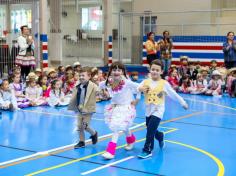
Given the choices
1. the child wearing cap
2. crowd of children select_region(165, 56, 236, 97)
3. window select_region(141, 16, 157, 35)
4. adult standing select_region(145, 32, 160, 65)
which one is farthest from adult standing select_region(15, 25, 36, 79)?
window select_region(141, 16, 157, 35)

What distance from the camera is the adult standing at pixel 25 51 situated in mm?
11087

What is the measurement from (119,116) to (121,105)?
21 cm

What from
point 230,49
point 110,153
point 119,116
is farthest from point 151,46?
point 110,153

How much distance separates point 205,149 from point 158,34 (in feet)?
43.0

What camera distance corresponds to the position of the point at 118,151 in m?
5.72

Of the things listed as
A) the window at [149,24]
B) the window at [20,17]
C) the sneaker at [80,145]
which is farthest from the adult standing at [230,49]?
the window at [20,17]

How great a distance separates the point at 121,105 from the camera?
5.63 metres

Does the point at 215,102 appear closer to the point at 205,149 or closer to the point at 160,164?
the point at 205,149

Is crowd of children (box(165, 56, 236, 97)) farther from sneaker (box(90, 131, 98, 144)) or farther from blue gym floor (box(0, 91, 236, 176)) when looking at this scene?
sneaker (box(90, 131, 98, 144))

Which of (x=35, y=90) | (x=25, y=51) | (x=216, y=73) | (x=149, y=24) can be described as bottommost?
(x=35, y=90)

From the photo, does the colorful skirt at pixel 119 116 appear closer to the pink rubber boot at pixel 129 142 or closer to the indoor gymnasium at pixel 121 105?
the indoor gymnasium at pixel 121 105

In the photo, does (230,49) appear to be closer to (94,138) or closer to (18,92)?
(18,92)

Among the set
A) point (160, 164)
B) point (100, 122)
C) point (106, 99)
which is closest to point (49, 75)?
point (106, 99)

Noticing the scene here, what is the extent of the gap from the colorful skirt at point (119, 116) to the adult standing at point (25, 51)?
20.0 feet
